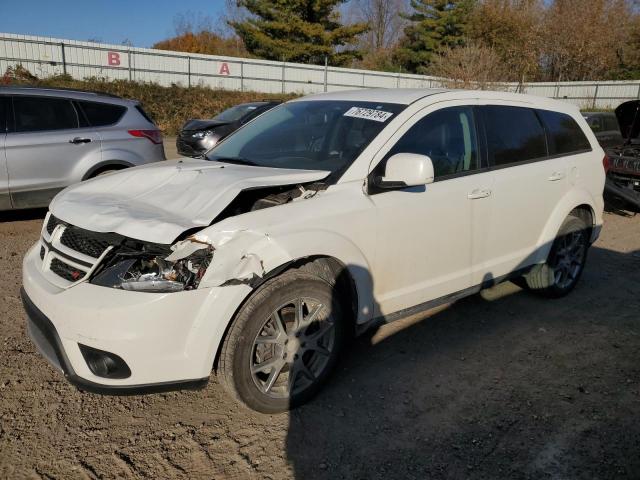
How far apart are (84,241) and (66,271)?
18cm

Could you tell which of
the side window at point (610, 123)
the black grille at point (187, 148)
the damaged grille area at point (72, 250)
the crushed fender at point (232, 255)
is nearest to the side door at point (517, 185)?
the crushed fender at point (232, 255)

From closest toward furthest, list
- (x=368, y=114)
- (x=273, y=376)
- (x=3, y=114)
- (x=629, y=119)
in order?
(x=273, y=376), (x=368, y=114), (x=3, y=114), (x=629, y=119)

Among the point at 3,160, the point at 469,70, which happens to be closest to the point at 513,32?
the point at 469,70

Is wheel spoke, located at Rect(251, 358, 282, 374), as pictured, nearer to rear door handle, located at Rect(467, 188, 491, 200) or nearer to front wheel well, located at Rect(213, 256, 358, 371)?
front wheel well, located at Rect(213, 256, 358, 371)

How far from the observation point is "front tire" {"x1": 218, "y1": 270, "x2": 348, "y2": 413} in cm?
269

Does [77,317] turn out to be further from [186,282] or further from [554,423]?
[554,423]

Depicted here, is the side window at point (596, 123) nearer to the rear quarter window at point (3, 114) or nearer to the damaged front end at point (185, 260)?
the damaged front end at point (185, 260)

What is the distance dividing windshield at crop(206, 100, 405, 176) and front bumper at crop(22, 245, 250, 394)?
116 cm

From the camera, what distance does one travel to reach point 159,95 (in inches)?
935

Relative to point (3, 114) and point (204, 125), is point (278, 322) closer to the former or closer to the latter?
point (3, 114)

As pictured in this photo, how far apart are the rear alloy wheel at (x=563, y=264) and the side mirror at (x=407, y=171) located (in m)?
2.04

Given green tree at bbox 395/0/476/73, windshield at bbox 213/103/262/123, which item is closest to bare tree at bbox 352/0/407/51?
green tree at bbox 395/0/476/73

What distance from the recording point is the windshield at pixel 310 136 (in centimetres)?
339

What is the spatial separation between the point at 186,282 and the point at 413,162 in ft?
4.75
